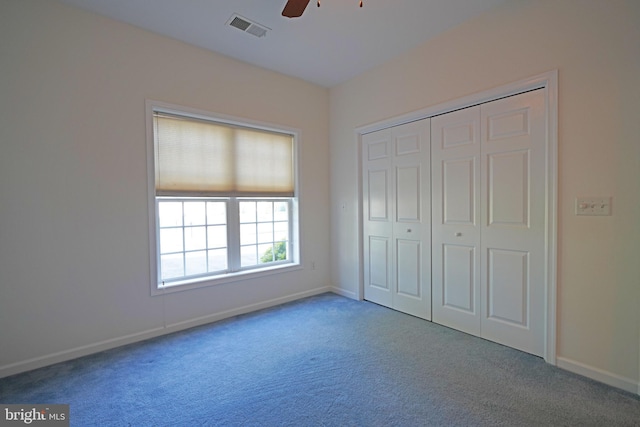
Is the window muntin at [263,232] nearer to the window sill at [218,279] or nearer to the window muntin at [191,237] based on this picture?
the window sill at [218,279]

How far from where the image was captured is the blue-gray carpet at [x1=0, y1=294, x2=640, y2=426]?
1768 mm

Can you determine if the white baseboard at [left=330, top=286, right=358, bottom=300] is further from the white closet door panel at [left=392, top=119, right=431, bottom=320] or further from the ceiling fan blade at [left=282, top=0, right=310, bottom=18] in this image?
the ceiling fan blade at [left=282, top=0, right=310, bottom=18]

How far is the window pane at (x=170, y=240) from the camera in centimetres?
302

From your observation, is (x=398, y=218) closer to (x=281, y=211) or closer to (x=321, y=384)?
(x=281, y=211)

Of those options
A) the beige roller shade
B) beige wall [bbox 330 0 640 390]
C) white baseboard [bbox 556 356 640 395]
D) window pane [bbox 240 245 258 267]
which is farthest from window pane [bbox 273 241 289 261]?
white baseboard [bbox 556 356 640 395]

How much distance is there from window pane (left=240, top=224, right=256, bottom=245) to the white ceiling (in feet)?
6.40

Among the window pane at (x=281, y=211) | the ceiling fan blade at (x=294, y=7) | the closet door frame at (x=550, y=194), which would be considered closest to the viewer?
the ceiling fan blade at (x=294, y=7)

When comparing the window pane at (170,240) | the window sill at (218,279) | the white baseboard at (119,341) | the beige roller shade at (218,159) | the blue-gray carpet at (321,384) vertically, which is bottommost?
the blue-gray carpet at (321,384)

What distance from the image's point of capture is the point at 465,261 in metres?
2.88

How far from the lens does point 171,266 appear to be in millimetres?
3086

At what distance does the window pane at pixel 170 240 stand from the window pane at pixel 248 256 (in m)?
0.71

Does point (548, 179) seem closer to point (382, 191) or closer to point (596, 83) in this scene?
point (596, 83)

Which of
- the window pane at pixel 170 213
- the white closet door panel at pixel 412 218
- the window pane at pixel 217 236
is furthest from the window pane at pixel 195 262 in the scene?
the white closet door panel at pixel 412 218

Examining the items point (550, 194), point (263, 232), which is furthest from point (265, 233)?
point (550, 194)
